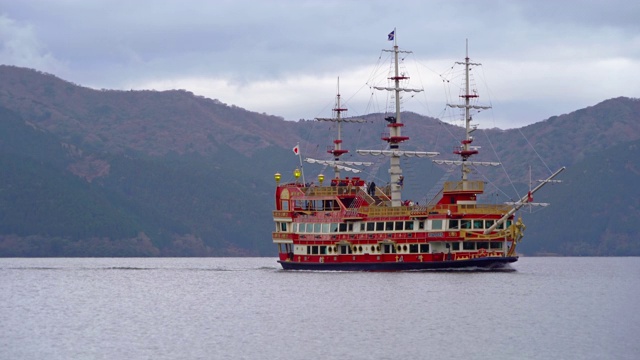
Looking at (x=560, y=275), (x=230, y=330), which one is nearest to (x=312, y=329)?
(x=230, y=330)

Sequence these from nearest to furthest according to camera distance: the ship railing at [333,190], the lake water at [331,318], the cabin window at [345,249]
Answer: the lake water at [331,318] → the cabin window at [345,249] → the ship railing at [333,190]

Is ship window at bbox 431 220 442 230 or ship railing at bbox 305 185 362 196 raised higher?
ship railing at bbox 305 185 362 196

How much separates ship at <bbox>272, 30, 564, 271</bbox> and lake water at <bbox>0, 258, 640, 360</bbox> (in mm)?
1908

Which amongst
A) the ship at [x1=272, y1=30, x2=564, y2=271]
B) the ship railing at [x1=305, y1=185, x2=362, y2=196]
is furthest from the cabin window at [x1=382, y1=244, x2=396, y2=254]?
the ship railing at [x1=305, y1=185, x2=362, y2=196]

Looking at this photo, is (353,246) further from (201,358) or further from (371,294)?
(201,358)

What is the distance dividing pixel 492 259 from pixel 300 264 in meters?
21.5

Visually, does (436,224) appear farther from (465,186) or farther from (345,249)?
(345,249)

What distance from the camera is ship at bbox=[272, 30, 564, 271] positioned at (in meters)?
114

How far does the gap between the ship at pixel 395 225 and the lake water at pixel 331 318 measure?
1.91 metres

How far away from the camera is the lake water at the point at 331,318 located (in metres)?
67.0

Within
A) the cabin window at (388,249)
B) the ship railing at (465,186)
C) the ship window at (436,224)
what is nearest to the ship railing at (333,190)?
the cabin window at (388,249)

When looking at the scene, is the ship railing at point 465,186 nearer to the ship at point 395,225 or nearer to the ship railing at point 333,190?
the ship at point 395,225

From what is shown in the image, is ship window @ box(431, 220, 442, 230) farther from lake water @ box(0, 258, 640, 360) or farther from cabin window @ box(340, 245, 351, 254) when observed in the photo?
cabin window @ box(340, 245, 351, 254)

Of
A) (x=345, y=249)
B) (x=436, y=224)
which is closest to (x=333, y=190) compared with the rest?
(x=345, y=249)
